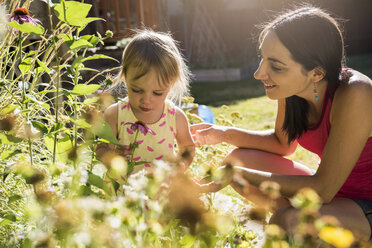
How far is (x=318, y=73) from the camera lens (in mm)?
1755

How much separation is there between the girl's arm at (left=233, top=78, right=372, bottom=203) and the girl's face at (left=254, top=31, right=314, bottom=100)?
20 cm

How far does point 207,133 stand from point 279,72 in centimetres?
62

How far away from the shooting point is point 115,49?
475 cm

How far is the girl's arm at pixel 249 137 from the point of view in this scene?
219 centimetres

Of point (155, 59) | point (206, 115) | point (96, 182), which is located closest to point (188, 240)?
point (96, 182)

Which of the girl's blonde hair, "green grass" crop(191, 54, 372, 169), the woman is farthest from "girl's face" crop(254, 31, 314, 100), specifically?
"green grass" crop(191, 54, 372, 169)

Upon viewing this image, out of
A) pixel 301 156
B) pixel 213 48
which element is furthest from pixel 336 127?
pixel 213 48

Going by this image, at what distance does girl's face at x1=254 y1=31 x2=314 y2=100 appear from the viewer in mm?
1703

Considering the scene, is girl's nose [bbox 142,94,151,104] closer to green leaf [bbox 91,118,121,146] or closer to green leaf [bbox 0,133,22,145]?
green leaf [bbox 91,118,121,146]

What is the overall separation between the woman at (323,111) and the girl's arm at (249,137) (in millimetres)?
204

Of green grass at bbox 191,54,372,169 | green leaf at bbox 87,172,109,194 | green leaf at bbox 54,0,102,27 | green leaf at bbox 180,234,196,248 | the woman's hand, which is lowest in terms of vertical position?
green grass at bbox 191,54,372,169

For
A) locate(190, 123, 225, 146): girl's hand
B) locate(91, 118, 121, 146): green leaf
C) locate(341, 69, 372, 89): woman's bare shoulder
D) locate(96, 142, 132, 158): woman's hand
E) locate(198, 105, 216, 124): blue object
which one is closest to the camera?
A: locate(91, 118, 121, 146): green leaf

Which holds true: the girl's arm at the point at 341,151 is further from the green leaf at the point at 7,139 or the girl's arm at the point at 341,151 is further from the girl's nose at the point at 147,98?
the green leaf at the point at 7,139

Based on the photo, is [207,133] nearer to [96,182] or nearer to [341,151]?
[341,151]
